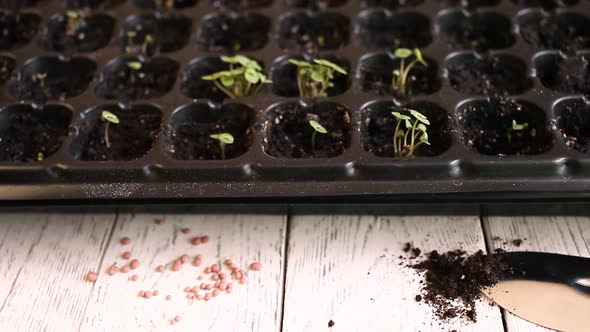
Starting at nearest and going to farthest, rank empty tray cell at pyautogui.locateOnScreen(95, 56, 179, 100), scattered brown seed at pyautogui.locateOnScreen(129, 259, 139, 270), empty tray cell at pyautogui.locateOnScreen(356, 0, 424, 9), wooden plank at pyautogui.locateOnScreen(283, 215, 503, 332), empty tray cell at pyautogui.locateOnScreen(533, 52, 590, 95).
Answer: wooden plank at pyautogui.locateOnScreen(283, 215, 503, 332), scattered brown seed at pyautogui.locateOnScreen(129, 259, 139, 270), empty tray cell at pyautogui.locateOnScreen(533, 52, 590, 95), empty tray cell at pyautogui.locateOnScreen(95, 56, 179, 100), empty tray cell at pyautogui.locateOnScreen(356, 0, 424, 9)

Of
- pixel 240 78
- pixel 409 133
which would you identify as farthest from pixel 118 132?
pixel 409 133

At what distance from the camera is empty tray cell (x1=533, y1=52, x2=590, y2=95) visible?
137cm

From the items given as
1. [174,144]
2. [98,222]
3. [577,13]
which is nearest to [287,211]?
[174,144]

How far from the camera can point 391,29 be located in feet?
5.13

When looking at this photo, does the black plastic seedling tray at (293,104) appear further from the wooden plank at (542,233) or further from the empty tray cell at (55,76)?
the wooden plank at (542,233)

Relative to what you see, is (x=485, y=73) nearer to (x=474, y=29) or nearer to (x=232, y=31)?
(x=474, y=29)

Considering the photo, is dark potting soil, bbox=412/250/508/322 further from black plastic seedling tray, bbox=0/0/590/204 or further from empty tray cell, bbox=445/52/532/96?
empty tray cell, bbox=445/52/532/96

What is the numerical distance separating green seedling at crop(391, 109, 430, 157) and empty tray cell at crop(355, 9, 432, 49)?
0.27 m

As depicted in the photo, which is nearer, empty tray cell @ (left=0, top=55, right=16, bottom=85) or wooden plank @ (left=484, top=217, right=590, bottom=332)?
wooden plank @ (left=484, top=217, right=590, bottom=332)

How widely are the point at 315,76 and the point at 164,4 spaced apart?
0.50 meters

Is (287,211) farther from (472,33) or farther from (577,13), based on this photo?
(577,13)

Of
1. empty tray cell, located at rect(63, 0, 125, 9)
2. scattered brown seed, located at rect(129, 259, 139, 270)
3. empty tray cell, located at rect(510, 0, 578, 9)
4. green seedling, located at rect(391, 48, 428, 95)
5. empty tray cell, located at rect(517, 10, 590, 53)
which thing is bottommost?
scattered brown seed, located at rect(129, 259, 139, 270)

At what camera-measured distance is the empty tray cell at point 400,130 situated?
1.29 metres

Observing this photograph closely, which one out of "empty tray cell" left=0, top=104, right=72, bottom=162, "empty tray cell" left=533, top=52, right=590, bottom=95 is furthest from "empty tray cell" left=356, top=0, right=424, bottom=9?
"empty tray cell" left=0, top=104, right=72, bottom=162
